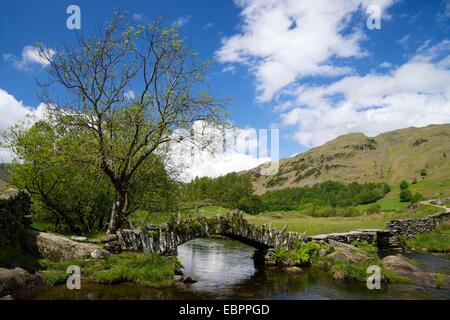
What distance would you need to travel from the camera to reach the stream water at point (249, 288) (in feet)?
52.7

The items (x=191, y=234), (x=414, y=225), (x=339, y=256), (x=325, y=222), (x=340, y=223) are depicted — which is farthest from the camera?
(x=325, y=222)

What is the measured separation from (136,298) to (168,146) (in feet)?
40.4

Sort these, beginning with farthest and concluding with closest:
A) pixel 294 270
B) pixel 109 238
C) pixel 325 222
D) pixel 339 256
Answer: pixel 325 222, pixel 339 256, pixel 294 270, pixel 109 238

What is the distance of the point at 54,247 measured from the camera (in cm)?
1892

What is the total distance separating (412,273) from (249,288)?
10168mm

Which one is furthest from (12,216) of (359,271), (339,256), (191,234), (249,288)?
(339,256)

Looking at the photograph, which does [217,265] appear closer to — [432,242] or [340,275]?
[340,275]

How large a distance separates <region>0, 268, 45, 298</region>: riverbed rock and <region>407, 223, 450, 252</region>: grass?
110ft

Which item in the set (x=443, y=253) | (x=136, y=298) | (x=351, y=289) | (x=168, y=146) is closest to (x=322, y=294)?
(x=351, y=289)

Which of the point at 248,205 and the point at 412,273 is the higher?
the point at 248,205

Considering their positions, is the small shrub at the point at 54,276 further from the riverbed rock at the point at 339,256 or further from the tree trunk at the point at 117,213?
the riverbed rock at the point at 339,256

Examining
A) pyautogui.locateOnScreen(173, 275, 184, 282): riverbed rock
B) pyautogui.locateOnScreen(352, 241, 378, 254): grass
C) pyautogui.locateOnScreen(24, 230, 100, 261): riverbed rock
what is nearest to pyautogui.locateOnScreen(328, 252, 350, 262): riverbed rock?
pyautogui.locateOnScreen(352, 241, 378, 254): grass

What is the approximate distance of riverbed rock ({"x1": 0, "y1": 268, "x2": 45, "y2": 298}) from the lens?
13711mm
